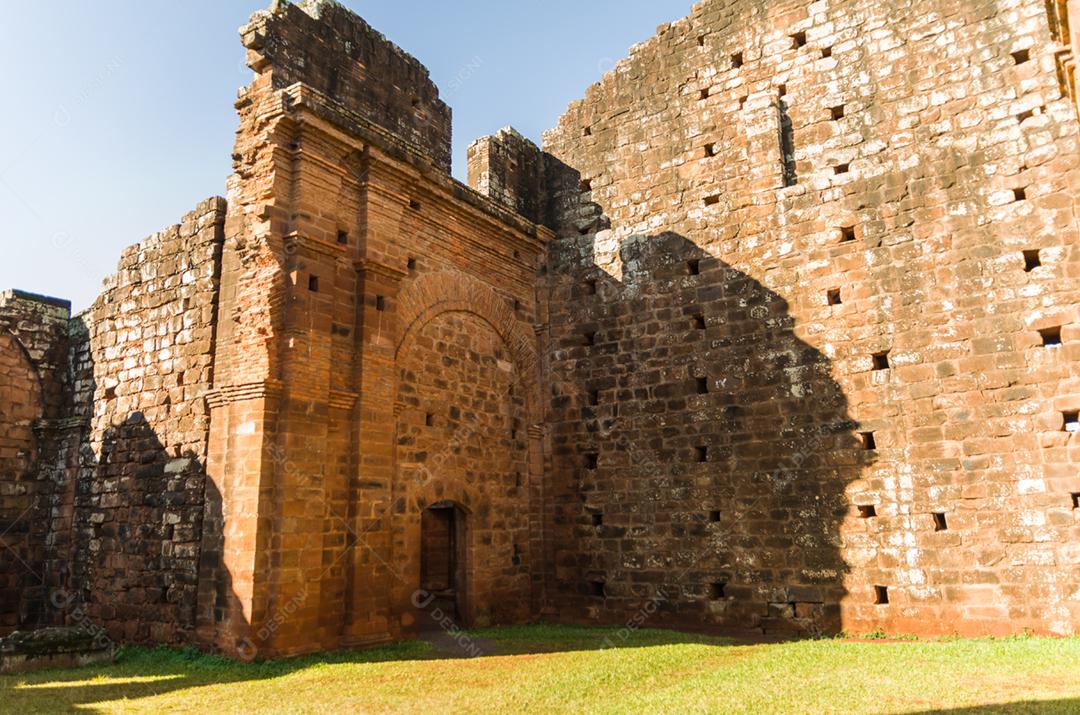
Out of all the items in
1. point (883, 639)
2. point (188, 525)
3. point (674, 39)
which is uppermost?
point (674, 39)

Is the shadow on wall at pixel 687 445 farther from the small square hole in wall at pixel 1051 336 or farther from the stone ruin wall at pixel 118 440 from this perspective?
the stone ruin wall at pixel 118 440

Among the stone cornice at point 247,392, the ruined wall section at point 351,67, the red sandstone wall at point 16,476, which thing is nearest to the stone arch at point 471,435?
the stone cornice at point 247,392

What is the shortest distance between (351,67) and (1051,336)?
414 inches

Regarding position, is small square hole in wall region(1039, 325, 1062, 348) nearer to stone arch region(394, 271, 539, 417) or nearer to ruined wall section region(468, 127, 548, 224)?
stone arch region(394, 271, 539, 417)

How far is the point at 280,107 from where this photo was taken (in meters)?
9.12

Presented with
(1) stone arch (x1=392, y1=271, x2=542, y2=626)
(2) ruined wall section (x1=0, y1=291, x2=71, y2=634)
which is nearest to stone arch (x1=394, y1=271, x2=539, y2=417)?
(1) stone arch (x1=392, y1=271, x2=542, y2=626)

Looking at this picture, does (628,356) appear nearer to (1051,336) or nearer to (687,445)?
(687,445)

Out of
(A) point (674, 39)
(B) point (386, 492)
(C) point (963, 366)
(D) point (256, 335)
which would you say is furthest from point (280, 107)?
(C) point (963, 366)

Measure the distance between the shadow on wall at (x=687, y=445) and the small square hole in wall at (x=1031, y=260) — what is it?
2.67 metres

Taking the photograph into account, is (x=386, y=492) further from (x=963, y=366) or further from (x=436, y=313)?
(x=963, y=366)

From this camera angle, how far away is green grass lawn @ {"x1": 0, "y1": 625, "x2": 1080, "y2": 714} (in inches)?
241

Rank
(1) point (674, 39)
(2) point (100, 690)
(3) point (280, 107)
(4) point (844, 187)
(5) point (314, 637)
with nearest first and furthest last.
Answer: (2) point (100, 690) < (5) point (314, 637) < (3) point (280, 107) < (4) point (844, 187) < (1) point (674, 39)

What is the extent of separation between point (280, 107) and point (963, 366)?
9.17 meters

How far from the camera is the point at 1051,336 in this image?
29.6 feet
